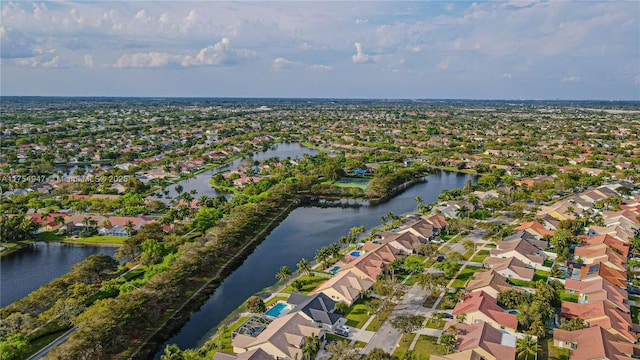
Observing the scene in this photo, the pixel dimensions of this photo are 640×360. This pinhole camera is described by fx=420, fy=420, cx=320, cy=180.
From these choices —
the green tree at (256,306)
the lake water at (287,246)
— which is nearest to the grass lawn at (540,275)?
the lake water at (287,246)

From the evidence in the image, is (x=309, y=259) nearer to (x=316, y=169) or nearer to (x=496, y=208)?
(x=496, y=208)

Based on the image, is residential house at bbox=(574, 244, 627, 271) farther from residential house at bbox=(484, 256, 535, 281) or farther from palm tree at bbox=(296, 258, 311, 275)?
palm tree at bbox=(296, 258, 311, 275)

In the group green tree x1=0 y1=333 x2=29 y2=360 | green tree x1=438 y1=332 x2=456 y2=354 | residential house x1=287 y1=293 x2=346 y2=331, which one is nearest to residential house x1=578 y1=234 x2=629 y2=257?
green tree x1=438 y1=332 x2=456 y2=354

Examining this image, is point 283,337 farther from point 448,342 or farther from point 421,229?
point 421,229

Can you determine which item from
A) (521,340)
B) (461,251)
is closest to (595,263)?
(461,251)

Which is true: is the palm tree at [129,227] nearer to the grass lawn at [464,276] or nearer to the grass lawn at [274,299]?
the grass lawn at [274,299]
